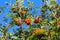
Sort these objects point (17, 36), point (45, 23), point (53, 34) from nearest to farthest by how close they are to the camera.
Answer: point (53, 34), point (45, 23), point (17, 36)

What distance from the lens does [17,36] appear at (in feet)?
21.6

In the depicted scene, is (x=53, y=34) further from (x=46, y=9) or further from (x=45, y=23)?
(x=46, y=9)

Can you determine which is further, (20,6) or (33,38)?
(20,6)

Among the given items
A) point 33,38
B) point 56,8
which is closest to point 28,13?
point 56,8

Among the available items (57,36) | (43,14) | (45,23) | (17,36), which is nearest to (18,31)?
(17,36)

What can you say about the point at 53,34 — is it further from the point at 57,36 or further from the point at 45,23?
the point at 45,23

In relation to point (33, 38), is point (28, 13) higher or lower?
higher

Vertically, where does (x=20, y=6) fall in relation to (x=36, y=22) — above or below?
above

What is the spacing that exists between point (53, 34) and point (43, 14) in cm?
151

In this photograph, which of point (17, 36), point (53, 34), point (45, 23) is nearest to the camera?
point (53, 34)

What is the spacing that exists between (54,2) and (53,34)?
1.05 m

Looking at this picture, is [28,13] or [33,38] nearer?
[33,38]

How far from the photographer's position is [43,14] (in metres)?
6.62

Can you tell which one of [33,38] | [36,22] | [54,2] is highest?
[54,2]
